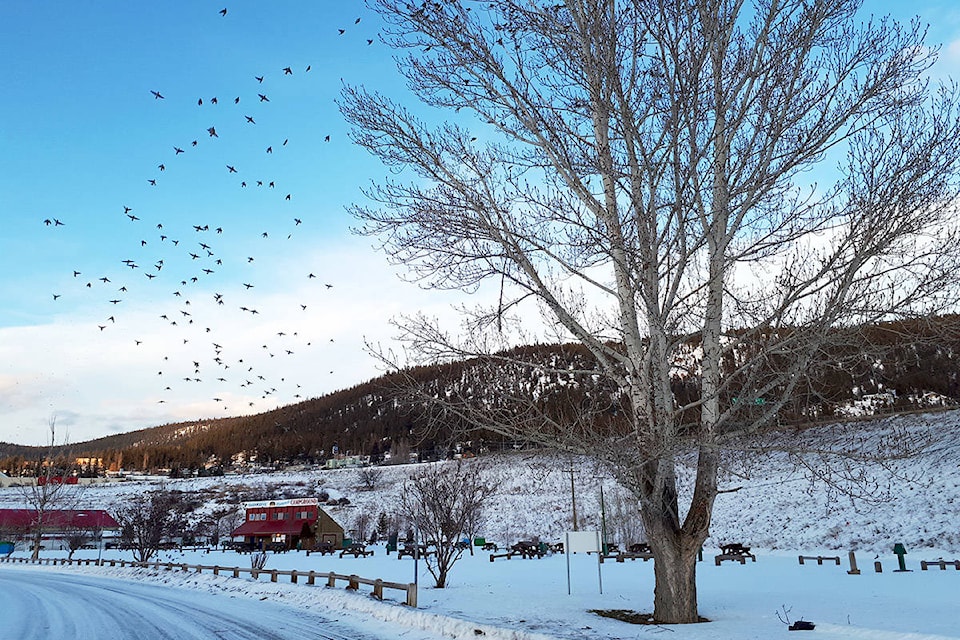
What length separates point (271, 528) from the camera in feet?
177

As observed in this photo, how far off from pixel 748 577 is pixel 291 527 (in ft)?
136

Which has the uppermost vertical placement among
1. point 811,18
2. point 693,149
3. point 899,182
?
point 811,18

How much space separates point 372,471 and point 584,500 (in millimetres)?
38702

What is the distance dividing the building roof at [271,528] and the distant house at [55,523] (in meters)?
13.5

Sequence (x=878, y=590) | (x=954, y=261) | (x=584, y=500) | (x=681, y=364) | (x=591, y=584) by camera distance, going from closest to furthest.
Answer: (x=954, y=261), (x=681, y=364), (x=878, y=590), (x=591, y=584), (x=584, y=500)

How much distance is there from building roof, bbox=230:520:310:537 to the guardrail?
49.9 ft

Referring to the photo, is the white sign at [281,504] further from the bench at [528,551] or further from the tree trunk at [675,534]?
the tree trunk at [675,534]

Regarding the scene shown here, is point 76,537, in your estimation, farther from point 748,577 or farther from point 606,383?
point 606,383

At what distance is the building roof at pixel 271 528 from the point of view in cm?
5347

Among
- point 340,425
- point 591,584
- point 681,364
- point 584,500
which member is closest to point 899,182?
point 681,364

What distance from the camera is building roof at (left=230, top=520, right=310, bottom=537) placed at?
5347 centimetres

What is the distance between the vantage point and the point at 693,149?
10.2 meters

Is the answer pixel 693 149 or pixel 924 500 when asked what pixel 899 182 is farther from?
pixel 924 500

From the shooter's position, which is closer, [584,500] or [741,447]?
[741,447]
